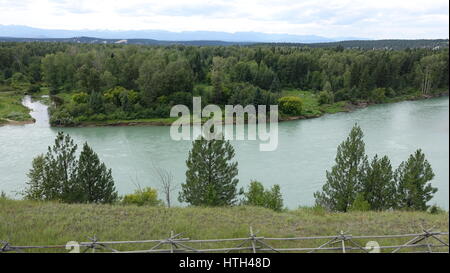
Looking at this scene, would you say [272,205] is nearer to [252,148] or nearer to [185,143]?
[252,148]

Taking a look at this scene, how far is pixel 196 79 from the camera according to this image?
3300cm

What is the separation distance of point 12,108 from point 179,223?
22871mm

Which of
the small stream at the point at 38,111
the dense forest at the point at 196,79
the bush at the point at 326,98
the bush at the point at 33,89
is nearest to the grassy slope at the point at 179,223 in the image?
the dense forest at the point at 196,79

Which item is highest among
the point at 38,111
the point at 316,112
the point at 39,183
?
the point at 39,183

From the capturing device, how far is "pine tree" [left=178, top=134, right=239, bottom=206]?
8070 mm

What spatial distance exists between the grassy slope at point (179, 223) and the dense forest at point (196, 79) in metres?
16.6

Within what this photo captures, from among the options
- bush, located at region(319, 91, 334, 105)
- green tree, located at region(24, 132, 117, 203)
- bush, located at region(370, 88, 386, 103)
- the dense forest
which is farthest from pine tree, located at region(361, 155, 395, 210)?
bush, located at region(370, 88, 386, 103)

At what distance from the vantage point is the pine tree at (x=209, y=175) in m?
8.07

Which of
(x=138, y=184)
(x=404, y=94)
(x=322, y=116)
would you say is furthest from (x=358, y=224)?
(x=404, y=94)

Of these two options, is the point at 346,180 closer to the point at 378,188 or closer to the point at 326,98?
the point at 378,188

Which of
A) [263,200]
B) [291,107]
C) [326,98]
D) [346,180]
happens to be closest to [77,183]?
[263,200]

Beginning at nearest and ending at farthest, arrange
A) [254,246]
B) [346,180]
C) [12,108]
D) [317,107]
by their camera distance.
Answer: [254,246] < [346,180] < [12,108] < [317,107]

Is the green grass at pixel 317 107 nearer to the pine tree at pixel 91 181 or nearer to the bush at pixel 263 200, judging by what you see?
the bush at pixel 263 200
